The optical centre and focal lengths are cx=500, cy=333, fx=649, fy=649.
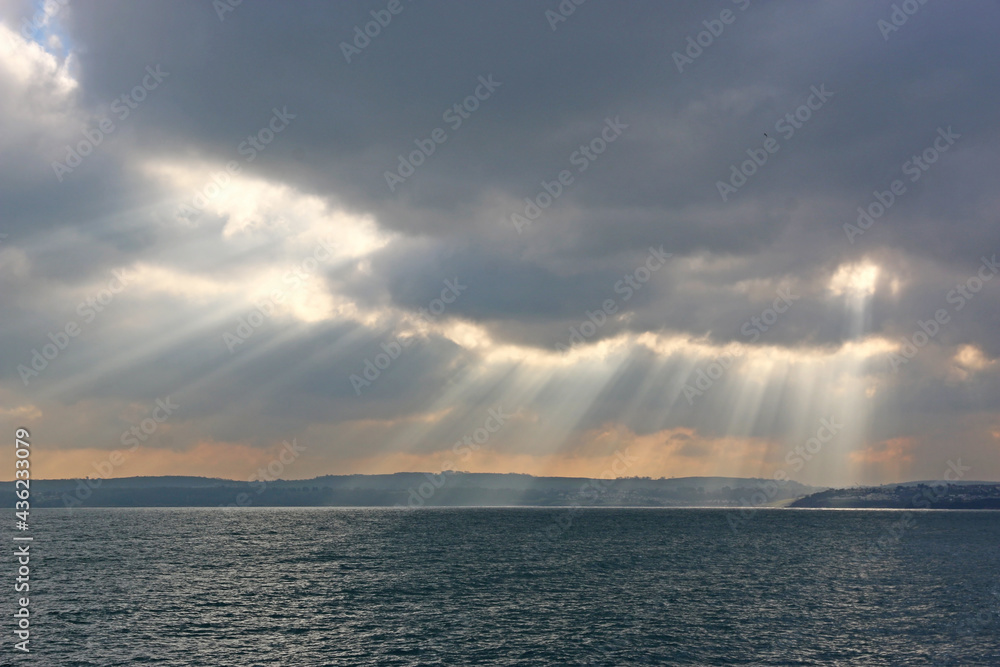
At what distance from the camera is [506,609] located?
7525cm

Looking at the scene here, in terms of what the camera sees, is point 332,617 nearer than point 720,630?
No

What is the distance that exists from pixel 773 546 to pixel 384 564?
102 metres

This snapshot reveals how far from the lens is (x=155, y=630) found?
64.7m

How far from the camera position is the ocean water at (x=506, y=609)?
186 ft

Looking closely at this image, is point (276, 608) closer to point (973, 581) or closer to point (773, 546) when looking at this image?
point (973, 581)

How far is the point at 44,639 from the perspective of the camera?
60.3m

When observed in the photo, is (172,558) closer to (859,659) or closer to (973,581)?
(859,659)

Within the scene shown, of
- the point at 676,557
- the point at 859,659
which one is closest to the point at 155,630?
the point at 859,659

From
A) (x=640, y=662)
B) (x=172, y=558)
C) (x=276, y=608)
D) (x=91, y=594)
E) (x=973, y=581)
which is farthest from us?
(x=172, y=558)

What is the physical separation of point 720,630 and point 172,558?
107 metres

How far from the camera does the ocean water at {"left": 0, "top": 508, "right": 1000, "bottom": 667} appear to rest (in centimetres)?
5678

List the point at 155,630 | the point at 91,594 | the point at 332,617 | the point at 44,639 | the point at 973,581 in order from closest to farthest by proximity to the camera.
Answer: the point at 44,639 < the point at 155,630 < the point at 332,617 < the point at 91,594 < the point at 973,581

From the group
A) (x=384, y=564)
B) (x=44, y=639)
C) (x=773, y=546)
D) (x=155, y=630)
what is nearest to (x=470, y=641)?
(x=155, y=630)

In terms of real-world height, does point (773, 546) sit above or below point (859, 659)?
below
